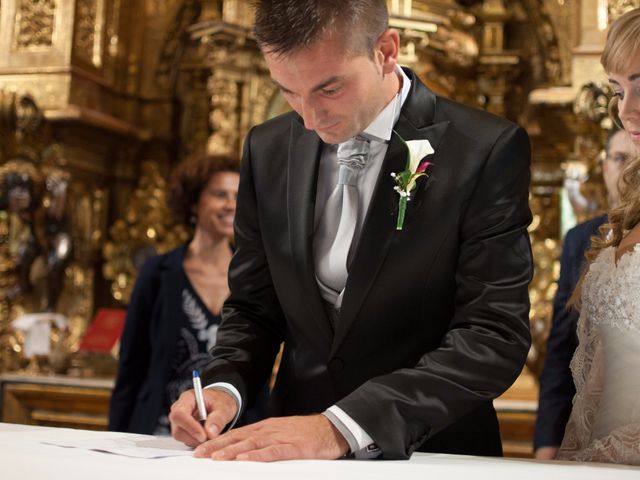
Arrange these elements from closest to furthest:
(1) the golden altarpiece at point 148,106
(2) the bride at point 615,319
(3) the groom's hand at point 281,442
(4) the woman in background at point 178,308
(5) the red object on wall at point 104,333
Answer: (3) the groom's hand at point 281,442
(2) the bride at point 615,319
(4) the woman in background at point 178,308
(5) the red object on wall at point 104,333
(1) the golden altarpiece at point 148,106

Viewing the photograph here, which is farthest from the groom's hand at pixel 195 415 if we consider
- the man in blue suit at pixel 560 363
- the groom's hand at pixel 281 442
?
the man in blue suit at pixel 560 363

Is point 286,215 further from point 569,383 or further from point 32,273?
point 32,273

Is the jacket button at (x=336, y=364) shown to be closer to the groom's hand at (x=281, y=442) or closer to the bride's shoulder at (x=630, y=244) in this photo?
the groom's hand at (x=281, y=442)

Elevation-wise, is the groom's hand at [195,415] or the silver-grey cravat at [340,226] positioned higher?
the silver-grey cravat at [340,226]

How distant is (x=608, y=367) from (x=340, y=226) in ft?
2.25

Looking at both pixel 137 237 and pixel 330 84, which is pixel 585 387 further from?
pixel 137 237

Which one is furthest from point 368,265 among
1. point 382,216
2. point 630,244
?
point 630,244

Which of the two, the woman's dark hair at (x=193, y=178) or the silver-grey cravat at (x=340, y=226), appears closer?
the silver-grey cravat at (x=340, y=226)

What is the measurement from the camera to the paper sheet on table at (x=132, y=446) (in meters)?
1.74

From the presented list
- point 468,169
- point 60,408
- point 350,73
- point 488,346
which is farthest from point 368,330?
point 60,408

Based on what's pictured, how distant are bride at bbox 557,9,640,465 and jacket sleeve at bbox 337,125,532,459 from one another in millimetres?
287

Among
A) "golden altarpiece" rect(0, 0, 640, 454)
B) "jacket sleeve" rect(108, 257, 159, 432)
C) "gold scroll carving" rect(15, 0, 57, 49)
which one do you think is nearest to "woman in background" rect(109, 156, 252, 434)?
"jacket sleeve" rect(108, 257, 159, 432)

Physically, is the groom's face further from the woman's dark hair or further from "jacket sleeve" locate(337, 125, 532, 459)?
the woman's dark hair

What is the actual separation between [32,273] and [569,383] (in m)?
4.77
